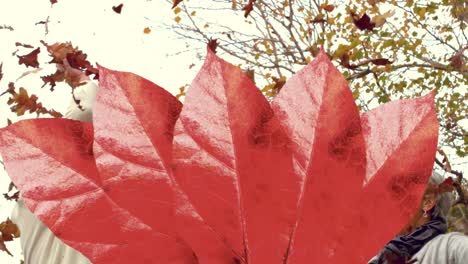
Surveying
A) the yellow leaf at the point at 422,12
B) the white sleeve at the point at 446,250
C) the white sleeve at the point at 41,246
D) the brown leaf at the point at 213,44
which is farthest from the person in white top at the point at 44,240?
the yellow leaf at the point at 422,12

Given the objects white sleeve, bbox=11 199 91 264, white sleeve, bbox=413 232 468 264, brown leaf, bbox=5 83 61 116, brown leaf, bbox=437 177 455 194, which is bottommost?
white sleeve, bbox=413 232 468 264

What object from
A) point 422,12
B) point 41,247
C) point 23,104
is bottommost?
point 41,247

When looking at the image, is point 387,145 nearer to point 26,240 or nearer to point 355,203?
point 355,203

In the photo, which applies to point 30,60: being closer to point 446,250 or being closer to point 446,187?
point 446,187

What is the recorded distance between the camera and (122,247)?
362 millimetres

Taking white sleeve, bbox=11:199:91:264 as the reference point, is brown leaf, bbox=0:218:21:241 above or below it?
above

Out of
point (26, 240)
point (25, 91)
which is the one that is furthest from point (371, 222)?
point (26, 240)
